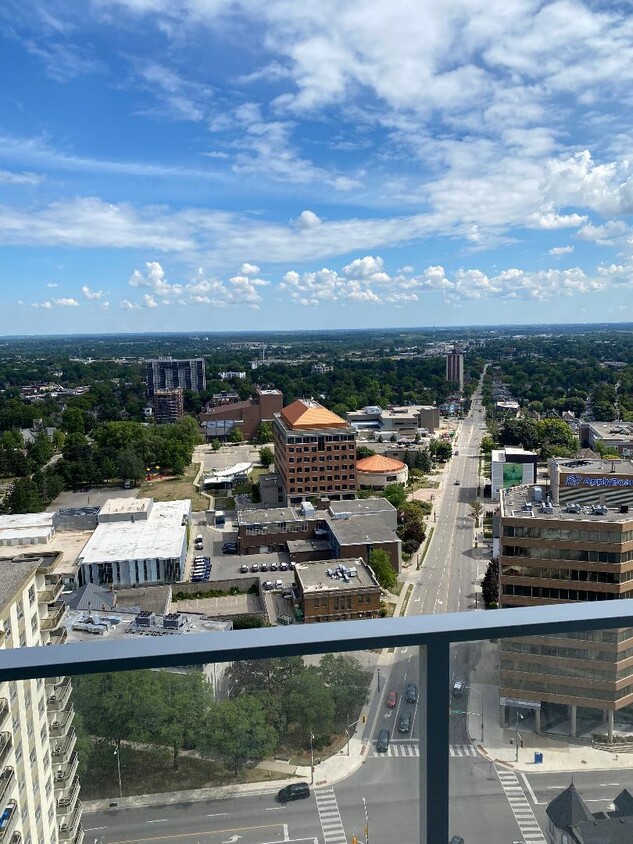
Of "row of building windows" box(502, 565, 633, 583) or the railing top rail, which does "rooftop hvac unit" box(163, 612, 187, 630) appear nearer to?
"row of building windows" box(502, 565, 633, 583)

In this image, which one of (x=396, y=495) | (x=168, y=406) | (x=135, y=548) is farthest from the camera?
(x=168, y=406)

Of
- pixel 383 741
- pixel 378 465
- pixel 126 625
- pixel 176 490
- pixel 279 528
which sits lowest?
pixel 176 490

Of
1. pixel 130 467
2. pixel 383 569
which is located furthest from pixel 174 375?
pixel 383 569

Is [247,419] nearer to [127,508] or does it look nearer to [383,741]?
[127,508]

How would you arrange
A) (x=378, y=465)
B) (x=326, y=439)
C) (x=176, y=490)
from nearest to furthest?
(x=326, y=439) → (x=378, y=465) → (x=176, y=490)

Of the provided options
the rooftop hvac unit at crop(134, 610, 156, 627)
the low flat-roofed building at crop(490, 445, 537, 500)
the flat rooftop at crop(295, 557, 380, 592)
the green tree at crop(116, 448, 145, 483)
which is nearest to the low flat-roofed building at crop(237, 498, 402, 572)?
the flat rooftop at crop(295, 557, 380, 592)

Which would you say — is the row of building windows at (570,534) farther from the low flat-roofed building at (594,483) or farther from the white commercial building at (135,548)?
the white commercial building at (135,548)

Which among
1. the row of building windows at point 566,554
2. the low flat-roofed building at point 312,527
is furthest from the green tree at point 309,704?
the low flat-roofed building at point 312,527
